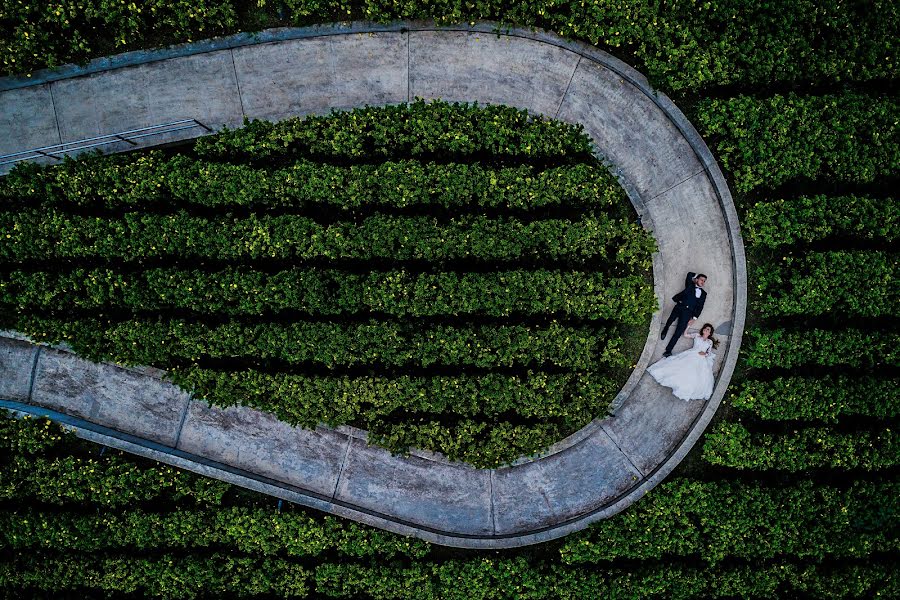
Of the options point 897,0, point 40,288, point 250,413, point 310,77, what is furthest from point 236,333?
point 897,0

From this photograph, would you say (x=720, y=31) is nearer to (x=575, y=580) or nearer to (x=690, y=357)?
(x=690, y=357)

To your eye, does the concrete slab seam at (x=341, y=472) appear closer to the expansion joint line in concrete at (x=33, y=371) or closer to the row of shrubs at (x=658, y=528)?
the row of shrubs at (x=658, y=528)

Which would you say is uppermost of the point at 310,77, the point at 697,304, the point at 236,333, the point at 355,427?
the point at 310,77

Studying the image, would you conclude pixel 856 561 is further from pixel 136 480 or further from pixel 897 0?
pixel 136 480

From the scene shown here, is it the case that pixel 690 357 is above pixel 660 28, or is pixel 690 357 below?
below

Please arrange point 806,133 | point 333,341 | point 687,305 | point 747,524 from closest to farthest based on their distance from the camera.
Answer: point 333,341 → point 806,133 → point 687,305 → point 747,524

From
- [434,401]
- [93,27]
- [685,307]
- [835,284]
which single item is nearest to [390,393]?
[434,401]

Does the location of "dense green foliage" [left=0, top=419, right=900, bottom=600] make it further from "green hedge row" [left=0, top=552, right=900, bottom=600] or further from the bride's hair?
the bride's hair

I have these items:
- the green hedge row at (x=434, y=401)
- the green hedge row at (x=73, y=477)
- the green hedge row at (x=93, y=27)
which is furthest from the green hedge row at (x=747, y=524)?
the green hedge row at (x=93, y=27)
